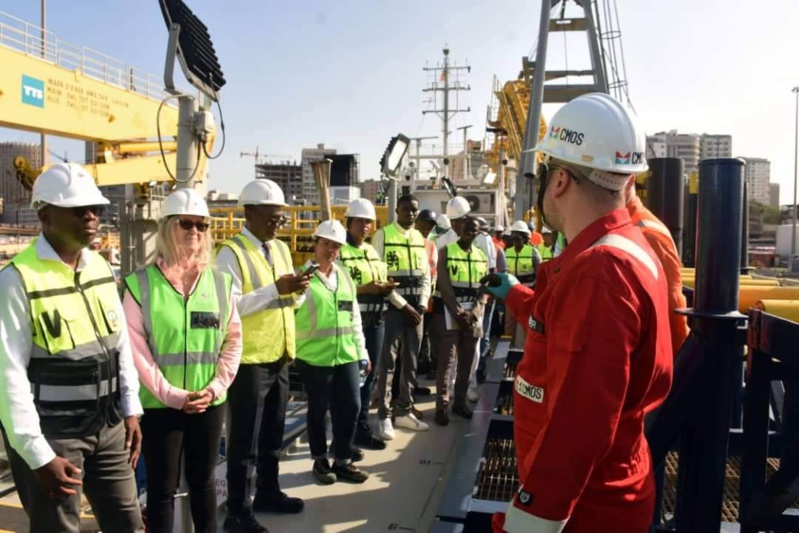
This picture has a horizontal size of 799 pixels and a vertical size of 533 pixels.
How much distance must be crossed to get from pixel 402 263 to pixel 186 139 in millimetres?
2610

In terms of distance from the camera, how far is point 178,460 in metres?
2.94

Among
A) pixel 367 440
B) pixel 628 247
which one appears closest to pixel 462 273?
pixel 367 440

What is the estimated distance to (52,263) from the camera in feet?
8.20

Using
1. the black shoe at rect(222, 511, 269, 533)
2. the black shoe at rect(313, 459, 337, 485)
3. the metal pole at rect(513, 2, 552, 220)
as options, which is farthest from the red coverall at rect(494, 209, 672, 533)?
the metal pole at rect(513, 2, 552, 220)

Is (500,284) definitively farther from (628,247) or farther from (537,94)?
(537,94)

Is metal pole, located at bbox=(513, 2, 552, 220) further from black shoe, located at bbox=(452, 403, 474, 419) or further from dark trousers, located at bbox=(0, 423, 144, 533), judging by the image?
dark trousers, located at bbox=(0, 423, 144, 533)

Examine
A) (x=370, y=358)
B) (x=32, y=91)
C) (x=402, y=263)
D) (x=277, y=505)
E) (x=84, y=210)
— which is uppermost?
(x=32, y=91)

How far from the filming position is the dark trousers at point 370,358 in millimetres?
4938

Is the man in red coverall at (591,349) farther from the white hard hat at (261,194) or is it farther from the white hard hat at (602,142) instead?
the white hard hat at (261,194)

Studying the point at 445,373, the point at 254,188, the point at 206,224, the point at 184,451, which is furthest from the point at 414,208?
the point at 184,451

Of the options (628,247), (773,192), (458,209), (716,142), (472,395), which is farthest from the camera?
(773,192)

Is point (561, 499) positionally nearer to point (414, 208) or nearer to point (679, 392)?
point (679, 392)

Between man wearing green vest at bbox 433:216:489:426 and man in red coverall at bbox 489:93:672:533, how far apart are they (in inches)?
152

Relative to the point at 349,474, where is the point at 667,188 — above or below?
above
